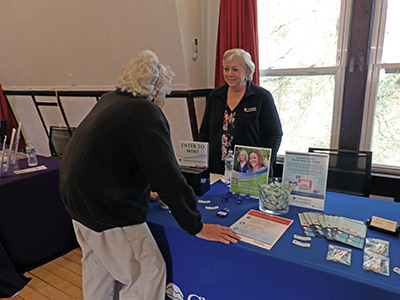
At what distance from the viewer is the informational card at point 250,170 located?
1.38 m

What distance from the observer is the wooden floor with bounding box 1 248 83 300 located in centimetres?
190

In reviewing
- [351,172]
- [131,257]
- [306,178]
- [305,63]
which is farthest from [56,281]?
[305,63]

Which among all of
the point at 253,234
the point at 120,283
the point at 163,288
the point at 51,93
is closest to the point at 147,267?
the point at 163,288

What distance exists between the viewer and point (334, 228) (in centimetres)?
111

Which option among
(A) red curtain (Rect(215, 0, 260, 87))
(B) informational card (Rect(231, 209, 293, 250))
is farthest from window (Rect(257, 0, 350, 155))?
(B) informational card (Rect(231, 209, 293, 250))

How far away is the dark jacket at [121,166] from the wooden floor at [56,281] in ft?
3.78

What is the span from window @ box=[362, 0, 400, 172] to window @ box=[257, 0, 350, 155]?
22 centimetres

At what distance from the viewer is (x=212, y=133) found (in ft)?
6.54

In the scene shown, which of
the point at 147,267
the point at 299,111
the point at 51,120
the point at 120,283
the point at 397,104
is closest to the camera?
the point at 147,267

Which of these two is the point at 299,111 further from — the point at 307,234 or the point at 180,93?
the point at 307,234

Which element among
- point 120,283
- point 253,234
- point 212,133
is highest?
point 212,133

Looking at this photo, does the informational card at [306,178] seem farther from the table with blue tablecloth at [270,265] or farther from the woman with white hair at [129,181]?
the woman with white hair at [129,181]

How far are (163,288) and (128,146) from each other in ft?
2.07

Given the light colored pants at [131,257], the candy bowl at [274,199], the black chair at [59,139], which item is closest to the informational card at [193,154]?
the candy bowl at [274,199]
